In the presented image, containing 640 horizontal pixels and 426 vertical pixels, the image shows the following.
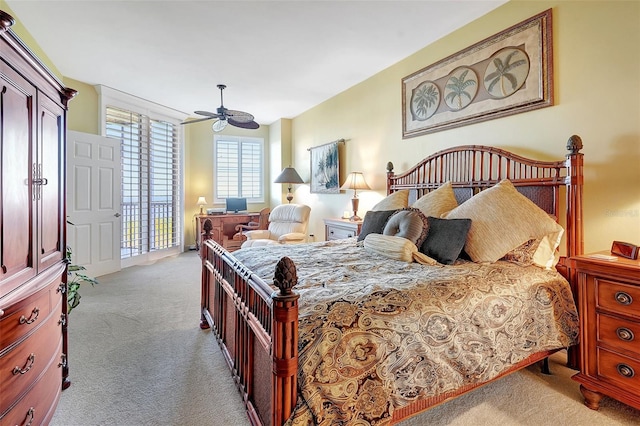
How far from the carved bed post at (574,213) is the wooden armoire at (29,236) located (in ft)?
9.54

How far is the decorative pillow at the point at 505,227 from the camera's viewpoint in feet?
6.81

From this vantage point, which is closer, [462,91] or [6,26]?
[6,26]

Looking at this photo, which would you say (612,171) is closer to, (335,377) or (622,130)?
(622,130)

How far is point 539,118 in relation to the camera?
2.50 m

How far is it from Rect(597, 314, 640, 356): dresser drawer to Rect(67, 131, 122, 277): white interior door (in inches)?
214

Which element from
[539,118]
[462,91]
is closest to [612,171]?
[539,118]

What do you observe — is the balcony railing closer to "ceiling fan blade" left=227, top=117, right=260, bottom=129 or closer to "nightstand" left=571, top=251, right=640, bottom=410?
"ceiling fan blade" left=227, top=117, right=260, bottom=129

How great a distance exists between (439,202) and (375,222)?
1.86 feet

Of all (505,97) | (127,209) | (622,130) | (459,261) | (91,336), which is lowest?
(91,336)

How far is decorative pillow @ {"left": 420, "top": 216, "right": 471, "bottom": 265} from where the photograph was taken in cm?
212

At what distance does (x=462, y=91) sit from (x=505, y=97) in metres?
0.44

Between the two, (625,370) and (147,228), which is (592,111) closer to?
(625,370)

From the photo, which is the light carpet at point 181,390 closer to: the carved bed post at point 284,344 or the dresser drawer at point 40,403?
the dresser drawer at point 40,403

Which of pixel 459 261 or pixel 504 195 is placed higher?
pixel 504 195
